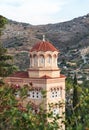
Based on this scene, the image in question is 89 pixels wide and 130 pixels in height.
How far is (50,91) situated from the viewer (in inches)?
1516

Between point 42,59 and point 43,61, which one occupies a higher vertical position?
point 42,59

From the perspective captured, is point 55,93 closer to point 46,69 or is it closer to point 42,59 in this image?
point 46,69

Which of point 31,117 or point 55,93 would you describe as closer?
point 31,117

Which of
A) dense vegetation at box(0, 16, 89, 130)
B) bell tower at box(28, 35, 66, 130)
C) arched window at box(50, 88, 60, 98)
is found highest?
dense vegetation at box(0, 16, 89, 130)

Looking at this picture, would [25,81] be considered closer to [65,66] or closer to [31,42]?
[65,66]

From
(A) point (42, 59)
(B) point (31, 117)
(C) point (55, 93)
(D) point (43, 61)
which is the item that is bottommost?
(C) point (55, 93)

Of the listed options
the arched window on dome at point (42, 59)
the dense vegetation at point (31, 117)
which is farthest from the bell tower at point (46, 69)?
the dense vegetation at point (31, 117)

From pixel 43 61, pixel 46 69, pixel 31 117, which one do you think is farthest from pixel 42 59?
pixel 31 117

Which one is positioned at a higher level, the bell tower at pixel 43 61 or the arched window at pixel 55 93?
the bell tower at pixel 43 61

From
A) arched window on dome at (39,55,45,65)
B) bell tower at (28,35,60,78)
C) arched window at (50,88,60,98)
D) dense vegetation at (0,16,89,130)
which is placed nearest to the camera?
dense vegetation at (0,16,89,130)

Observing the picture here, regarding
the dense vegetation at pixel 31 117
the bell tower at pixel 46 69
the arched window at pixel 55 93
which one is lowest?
the arched window at pixel 55 93

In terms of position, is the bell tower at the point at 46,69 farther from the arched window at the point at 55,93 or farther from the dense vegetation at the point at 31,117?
the dense vegetation at the point at 31,117

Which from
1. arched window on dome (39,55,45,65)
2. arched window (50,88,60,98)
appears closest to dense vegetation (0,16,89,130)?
arched window (50,88,60,98)

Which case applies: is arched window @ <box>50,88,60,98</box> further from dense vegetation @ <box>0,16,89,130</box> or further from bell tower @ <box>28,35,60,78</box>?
dense vegetation @ <box>0,16,89,130</box>
